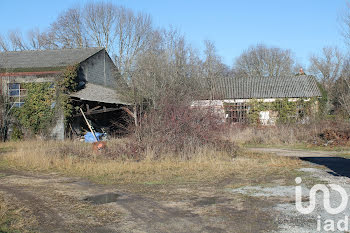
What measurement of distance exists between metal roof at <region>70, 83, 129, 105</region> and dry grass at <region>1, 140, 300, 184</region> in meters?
8.44

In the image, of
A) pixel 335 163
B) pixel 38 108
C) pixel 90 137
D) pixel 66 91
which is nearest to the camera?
pixel 335 163

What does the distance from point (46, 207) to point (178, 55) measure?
71.7 ft

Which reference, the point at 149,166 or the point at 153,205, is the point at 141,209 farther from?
the point at 149,166

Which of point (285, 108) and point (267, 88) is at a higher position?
point (267, 88)

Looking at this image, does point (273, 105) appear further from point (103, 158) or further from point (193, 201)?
point (193, 201)

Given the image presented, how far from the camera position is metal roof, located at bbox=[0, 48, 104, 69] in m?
25.0

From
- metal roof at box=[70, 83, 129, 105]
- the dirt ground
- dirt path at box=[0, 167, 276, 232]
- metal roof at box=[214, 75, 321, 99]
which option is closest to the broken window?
metal roof at box=[214, 75, 321, 99]

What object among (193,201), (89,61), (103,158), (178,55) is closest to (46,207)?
(193,201)

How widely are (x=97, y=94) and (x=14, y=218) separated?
1785 centimetres

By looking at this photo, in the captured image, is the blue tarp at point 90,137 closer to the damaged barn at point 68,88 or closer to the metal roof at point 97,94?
the damaged barn at point 68,88

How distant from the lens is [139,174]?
11.0m

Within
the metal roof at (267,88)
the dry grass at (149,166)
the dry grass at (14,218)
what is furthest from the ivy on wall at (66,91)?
the dry grass at (14,218)

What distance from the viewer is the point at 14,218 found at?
631 cm

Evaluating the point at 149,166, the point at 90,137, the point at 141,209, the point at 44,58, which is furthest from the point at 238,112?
the point at 141,209
